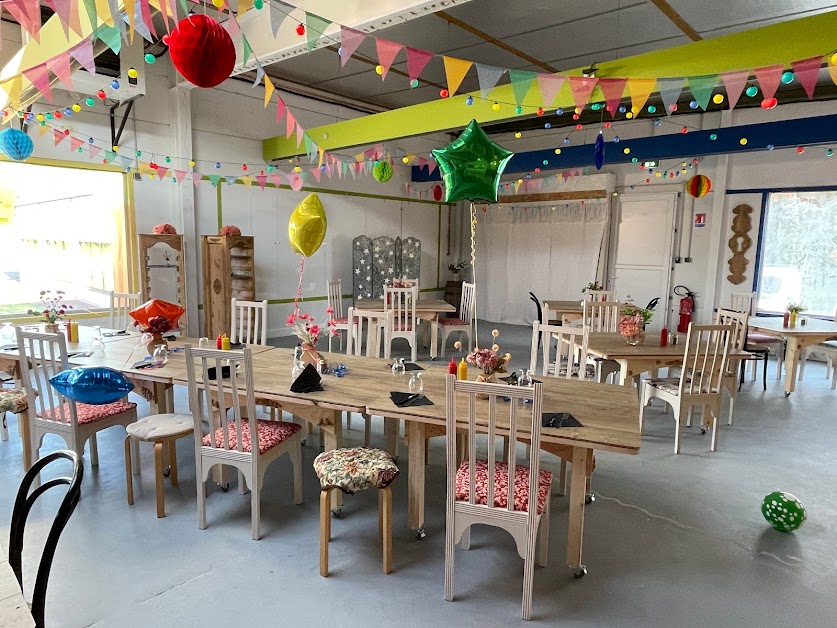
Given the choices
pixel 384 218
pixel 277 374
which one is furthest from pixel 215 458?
pixel 384 218

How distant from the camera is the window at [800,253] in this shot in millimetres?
6816

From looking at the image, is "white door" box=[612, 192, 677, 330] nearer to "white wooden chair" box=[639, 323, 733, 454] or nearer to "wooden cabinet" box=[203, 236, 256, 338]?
"white wooden chair" box=[639, 323, 733, 454]

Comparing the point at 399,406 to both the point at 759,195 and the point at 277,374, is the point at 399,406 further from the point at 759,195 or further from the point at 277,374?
the point at 759,195

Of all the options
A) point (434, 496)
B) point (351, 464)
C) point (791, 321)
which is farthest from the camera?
point (791, 321)

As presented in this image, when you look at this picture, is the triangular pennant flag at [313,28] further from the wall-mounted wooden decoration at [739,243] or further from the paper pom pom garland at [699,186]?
the wall-mounted wooden decoration at [739,243]

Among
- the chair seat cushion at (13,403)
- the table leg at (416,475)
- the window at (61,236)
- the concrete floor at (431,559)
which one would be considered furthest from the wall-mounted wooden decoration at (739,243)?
the chair seat cushion at (13,403)

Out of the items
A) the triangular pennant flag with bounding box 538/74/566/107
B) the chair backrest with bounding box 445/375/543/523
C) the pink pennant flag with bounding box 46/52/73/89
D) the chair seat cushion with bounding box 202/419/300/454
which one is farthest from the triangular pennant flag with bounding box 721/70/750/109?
the pink pennant flag with bounding box 46/52/73/89

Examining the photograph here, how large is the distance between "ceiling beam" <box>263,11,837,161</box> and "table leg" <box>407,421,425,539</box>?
318cm

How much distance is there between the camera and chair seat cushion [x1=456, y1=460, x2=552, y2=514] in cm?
213

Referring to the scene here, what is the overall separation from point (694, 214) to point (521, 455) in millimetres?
5836

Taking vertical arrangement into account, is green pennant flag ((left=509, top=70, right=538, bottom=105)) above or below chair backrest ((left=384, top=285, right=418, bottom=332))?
above

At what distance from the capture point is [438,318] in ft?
22.1

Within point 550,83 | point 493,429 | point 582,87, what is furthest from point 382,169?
point 493,429

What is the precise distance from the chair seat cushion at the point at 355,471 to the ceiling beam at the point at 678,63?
3394 mm
